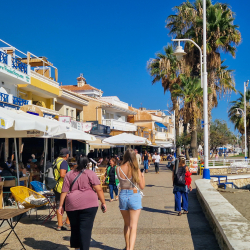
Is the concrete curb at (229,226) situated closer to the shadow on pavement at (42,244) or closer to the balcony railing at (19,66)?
the shadow on pavement at (42,244)

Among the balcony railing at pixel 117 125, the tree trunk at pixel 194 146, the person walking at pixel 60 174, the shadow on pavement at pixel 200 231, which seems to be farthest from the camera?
the balcony railing at pixel 117 125

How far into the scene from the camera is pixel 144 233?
6895 millimetres

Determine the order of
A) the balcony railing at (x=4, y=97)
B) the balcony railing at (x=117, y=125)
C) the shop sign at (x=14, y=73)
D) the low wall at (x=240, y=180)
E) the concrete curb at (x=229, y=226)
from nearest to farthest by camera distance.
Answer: the concrete curb at (x=229, y=226) < the balcony railing at (x=4, y=97) < the shop sign at (x=14, y=73) < the low wall at (x=240, y=180) < the balcony railing at (x=117, y=125)

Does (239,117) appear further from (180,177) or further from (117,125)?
(180,177)

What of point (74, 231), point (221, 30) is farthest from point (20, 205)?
point (221, 30)

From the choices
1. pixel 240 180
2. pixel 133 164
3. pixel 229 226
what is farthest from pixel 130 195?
pixel 240 180

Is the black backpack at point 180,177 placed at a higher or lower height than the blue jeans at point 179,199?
higher

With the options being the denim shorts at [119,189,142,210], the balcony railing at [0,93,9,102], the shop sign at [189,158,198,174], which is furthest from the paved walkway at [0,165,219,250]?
the shop sign at [189,158,198,174]

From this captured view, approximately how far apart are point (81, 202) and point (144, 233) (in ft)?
8.06

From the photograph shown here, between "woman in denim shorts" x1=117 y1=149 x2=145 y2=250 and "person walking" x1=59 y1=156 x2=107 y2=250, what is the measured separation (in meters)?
0.48

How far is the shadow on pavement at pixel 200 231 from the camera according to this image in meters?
5.99

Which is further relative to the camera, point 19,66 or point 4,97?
point 19,66

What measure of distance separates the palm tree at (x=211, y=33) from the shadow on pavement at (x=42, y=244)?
70.7ft

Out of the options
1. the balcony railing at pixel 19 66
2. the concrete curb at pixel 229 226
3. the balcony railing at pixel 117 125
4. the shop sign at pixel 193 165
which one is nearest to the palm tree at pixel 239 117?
the balcony railing at pixel 117 125
